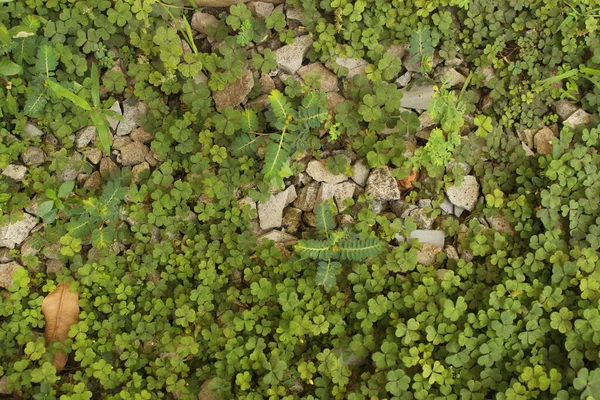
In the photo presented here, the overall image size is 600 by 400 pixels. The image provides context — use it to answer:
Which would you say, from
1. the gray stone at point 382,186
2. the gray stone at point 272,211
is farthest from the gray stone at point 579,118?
the gray stone at point 272,211

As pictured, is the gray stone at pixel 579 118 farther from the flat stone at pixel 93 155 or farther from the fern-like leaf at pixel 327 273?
the flat stone at pixel 93 155

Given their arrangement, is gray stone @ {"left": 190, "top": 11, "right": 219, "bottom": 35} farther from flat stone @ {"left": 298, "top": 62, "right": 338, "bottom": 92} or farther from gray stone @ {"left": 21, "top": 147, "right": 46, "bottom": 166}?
gray stone @ {"left": 21, "top": 147, "right": 46, "bottom": 166}

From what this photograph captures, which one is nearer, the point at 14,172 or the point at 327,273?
the point at 327,273

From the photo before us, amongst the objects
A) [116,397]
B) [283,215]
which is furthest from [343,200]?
[116,397]

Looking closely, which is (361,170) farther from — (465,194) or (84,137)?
(84,137)

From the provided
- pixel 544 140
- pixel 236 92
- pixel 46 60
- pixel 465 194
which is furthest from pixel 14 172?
pixel 544 140

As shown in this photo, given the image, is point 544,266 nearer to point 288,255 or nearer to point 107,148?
point 288,255
